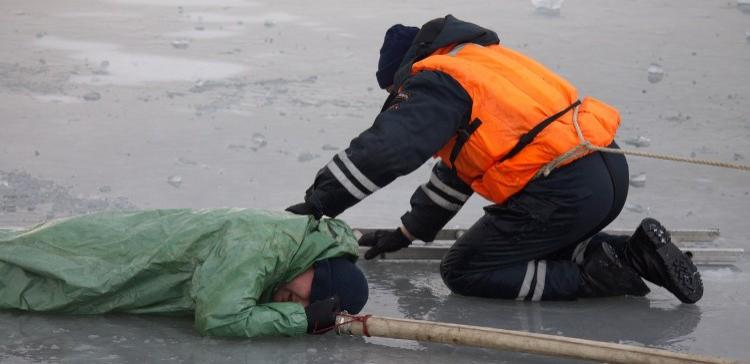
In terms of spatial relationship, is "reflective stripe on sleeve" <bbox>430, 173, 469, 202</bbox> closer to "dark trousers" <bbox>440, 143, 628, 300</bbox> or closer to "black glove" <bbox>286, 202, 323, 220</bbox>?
"dark trousers" <bbox>440, 143, 628, 300</bbox>

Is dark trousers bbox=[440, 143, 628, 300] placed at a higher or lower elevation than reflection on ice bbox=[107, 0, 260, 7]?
lower

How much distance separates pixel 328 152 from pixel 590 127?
7.07 ft

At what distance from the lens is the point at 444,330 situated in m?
2.82

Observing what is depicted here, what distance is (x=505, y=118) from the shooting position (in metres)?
3.24

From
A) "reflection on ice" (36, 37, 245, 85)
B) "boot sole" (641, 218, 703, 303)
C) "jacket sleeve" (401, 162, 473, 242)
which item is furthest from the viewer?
"reflection on ice" (36, 37, 245, 85)

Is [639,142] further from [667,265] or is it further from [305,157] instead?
[667,265]

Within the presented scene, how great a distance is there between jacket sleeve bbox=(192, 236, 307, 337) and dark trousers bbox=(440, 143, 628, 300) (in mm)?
739

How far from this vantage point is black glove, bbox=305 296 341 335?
293cm

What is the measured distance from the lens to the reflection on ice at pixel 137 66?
6.36m

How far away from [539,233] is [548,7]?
17.3 ft

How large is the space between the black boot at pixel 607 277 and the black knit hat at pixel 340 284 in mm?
789

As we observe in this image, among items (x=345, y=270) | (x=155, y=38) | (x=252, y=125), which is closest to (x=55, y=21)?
(x=155, y=38)

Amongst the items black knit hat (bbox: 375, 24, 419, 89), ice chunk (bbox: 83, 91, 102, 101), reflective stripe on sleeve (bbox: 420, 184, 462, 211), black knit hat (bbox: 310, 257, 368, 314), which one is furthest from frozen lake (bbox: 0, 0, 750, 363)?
black knit hat (bbox: 375, 24, 419, 89)

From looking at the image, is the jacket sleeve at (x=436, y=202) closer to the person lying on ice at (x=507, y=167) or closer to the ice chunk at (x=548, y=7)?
the person lying on ice at (x=507, y=167)
